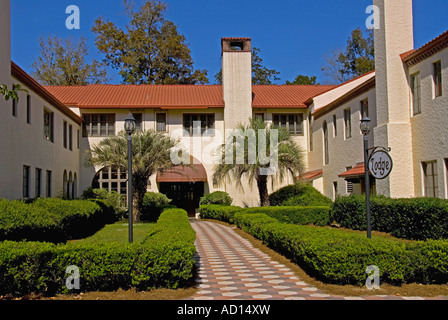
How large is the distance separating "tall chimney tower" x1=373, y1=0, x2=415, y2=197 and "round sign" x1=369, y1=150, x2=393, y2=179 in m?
4.35

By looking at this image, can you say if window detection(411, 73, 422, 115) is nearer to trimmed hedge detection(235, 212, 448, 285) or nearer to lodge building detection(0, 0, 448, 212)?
lodge building detection(0, 0, 448, 212)

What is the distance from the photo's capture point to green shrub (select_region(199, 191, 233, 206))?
29.1 m

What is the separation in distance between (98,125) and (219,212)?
10.9 metres

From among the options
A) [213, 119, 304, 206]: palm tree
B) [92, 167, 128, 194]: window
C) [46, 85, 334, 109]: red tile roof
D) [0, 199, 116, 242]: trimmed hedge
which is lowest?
[0, 199, 116, 242]: trimmed hedge

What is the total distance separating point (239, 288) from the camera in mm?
8664

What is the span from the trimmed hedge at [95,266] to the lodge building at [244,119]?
358 inches

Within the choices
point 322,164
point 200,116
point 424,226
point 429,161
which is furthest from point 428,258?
point 200,116

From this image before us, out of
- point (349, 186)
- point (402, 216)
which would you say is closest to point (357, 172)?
point (349, 186)

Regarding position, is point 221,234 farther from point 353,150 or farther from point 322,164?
point 322,164

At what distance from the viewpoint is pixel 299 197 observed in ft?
84.1

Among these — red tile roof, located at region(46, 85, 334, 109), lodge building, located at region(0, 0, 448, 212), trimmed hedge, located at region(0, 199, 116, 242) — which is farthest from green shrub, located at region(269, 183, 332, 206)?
trimmed hedge, located at region(0, 199, 116, 242)

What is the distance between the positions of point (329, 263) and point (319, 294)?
755 millimetres

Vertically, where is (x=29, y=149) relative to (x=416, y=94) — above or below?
below

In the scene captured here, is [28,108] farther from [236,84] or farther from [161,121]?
[236,84]
